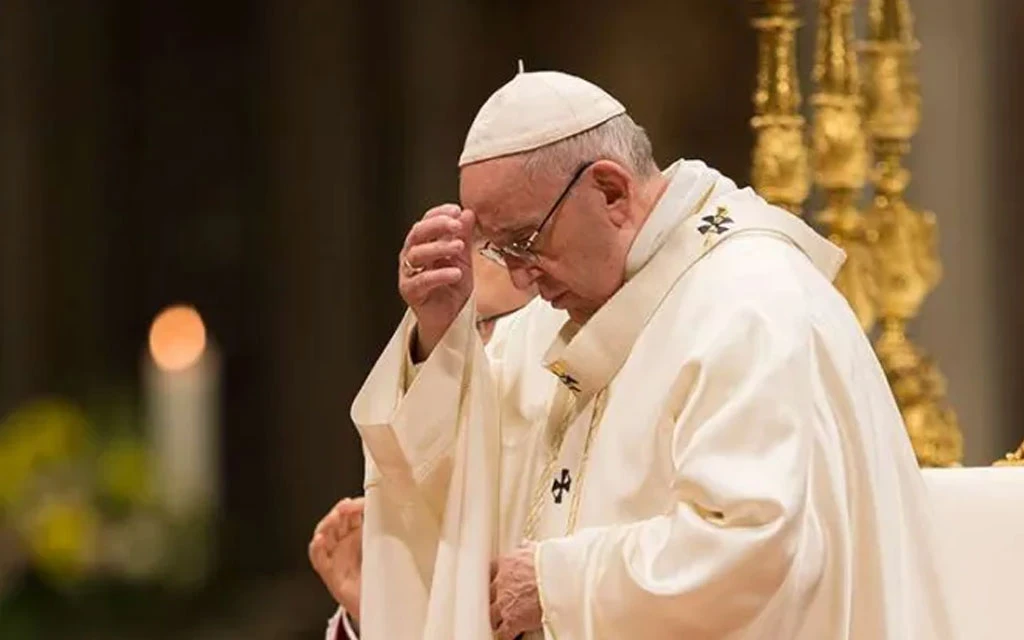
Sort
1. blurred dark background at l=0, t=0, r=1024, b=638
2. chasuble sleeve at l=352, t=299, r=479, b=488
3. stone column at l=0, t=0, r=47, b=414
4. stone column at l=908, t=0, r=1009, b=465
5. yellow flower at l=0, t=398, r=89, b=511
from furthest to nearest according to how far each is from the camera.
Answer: stone column at l=0, t=0, r=47, b=414
blurred dark background at l=0, t=0, r=1024, b=638
stone column at l=908, t=0, r=1009, b=465
yellow flower at l=0, t=398, r=89, b=511
chasuble sleeve at l=352, t=299, r=479, b=488

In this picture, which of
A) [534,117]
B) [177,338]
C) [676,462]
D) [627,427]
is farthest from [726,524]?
[177,338]

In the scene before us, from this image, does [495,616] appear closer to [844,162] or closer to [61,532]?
[61,532]

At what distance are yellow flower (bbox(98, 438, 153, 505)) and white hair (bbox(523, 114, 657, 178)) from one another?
36.0 inches

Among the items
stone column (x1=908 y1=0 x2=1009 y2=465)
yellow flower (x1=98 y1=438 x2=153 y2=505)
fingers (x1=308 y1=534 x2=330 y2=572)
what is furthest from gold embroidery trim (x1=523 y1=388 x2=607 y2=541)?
stone column (x1=908 y1=0 x2=1009 y2=465)

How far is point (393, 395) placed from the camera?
466cm

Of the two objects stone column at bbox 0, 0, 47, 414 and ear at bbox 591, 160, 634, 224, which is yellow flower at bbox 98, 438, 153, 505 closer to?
ear at bbox 591, 160, 634, 224

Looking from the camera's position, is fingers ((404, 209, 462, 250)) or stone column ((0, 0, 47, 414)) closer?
fingers ((404, 209, 462, 250))

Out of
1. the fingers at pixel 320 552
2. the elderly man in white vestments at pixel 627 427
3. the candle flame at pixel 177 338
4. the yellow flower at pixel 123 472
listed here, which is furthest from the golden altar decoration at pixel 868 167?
the yellow flower at pixel 123 472

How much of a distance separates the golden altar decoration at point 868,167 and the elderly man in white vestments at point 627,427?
1971 mm

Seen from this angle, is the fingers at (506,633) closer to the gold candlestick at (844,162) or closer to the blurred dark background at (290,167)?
the gold candlestick at (844,162)

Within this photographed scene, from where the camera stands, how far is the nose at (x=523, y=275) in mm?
4496

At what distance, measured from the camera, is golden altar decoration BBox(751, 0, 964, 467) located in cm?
669

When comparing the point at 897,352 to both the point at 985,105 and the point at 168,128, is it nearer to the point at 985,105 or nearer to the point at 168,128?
the point at 985,105

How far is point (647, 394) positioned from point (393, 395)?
1.40 ft
